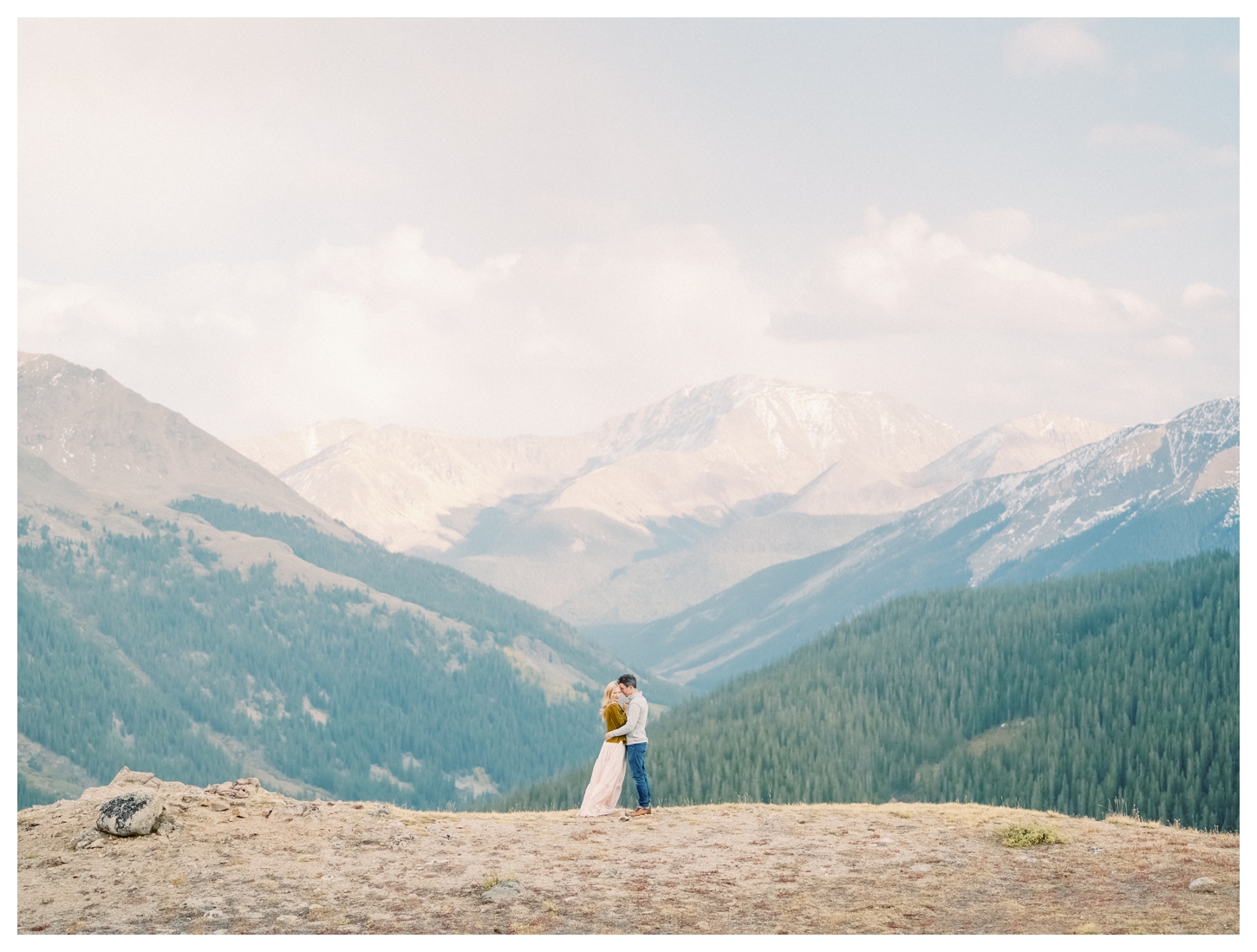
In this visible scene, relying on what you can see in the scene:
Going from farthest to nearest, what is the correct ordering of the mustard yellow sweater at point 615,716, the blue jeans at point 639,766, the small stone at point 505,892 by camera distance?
the mustard yellow sweater at point 615,716 < the blue jeans at point 639,766 < the small stone at point 505,892

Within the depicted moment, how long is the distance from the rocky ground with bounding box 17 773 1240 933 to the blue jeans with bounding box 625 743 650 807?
96cm

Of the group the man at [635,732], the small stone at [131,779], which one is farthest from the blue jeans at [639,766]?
the small stone at [131,779]

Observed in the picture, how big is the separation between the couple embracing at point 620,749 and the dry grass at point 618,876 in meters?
0.90

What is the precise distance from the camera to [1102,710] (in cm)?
14912

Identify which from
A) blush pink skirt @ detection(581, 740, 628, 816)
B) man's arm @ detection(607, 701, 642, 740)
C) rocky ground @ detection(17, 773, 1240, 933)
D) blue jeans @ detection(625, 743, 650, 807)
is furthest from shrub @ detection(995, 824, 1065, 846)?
blush pink skirt @ detection(581, 740, 628, 816)

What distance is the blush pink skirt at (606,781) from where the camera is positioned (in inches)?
1379

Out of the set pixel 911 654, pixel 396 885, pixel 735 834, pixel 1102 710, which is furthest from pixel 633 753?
pixel 911 654

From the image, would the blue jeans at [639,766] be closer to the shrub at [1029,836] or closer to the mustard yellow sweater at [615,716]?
the mustard yellow sweater at [615,716]

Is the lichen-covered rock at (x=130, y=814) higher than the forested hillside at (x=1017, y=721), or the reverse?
the lichen-covered rock at (x=130, y=814)

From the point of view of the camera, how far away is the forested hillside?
410 ft

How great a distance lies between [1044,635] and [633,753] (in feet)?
567

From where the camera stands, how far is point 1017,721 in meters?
164

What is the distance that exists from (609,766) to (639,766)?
1194mm
